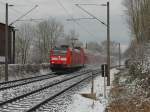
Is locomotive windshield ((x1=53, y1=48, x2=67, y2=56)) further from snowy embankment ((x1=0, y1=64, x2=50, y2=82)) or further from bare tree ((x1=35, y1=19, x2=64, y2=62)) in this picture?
bare tree ((x1=35, y1=19, x2=64, y2=62))

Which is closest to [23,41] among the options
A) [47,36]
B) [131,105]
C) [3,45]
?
[47,36]

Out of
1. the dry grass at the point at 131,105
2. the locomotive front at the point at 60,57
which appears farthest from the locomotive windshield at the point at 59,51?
the dry grass at the point at 131,105

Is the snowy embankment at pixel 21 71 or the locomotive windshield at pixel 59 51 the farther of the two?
the locomotive windshield at pixel 59 51

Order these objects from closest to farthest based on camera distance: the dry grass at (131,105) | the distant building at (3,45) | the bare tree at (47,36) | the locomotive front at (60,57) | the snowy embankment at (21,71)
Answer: the dry grass at (131,105)
the snowy embankment at (21,71)
the locomotive front at (60,57)
the distant building at (3,45)
the bare tree at (47,36)

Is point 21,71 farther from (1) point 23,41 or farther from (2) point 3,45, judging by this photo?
(1) point 23,41

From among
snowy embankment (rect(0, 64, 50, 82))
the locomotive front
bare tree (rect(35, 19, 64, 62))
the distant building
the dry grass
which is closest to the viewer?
the dry grass

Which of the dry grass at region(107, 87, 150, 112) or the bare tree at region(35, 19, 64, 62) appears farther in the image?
the bare tree at region(35, 19, 64, 62)

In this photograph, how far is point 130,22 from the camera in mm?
46969

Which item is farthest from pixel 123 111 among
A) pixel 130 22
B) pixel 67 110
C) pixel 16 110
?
pixel 130 22

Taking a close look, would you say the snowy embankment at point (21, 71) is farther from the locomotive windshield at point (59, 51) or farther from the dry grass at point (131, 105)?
the dry grass at point (131, 105)

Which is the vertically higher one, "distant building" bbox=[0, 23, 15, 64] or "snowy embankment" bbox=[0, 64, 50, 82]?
"distant building" bbox=[0, 23, 15, 64]

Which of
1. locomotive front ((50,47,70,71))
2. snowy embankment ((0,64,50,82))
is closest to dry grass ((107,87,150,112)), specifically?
snowy embankment ((0,64,50,82))

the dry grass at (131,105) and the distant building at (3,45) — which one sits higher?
the distant building at (3,45)

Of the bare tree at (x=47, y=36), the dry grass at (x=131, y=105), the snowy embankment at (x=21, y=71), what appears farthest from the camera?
the bare tree at (x=47, y=36)
